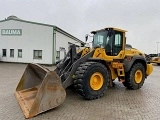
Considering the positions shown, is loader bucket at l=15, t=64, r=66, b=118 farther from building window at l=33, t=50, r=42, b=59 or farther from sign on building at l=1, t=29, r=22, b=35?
sign on building at l=1, t=29, r=22, b=35

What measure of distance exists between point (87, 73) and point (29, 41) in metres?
21.1

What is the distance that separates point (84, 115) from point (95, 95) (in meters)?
1.76

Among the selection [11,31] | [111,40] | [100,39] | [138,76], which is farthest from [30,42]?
[111,40]

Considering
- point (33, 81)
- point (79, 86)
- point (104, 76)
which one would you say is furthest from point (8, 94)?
point (104, 76)

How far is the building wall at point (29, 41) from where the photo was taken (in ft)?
85.7

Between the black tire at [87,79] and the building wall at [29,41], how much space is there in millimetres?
18843

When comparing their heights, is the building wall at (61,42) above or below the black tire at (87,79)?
above

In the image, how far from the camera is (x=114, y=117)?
5.48 m

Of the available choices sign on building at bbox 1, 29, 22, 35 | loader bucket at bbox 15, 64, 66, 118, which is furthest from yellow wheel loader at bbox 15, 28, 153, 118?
sign on building at bbox 1, 29, 22, 35

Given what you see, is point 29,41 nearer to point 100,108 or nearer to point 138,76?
point 138,76

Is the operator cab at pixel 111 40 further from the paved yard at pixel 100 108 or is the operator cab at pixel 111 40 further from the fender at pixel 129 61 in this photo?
the paved yard at pixel 100 108

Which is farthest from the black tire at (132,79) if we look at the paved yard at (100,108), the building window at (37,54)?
→ the building window at (37,54)

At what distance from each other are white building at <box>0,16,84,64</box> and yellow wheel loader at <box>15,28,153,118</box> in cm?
1731

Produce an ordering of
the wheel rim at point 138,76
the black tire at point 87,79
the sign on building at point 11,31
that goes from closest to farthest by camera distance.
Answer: the black tire at point 87,79 → the wheel rim at point 138,76 → the sign on building at point 11,31
